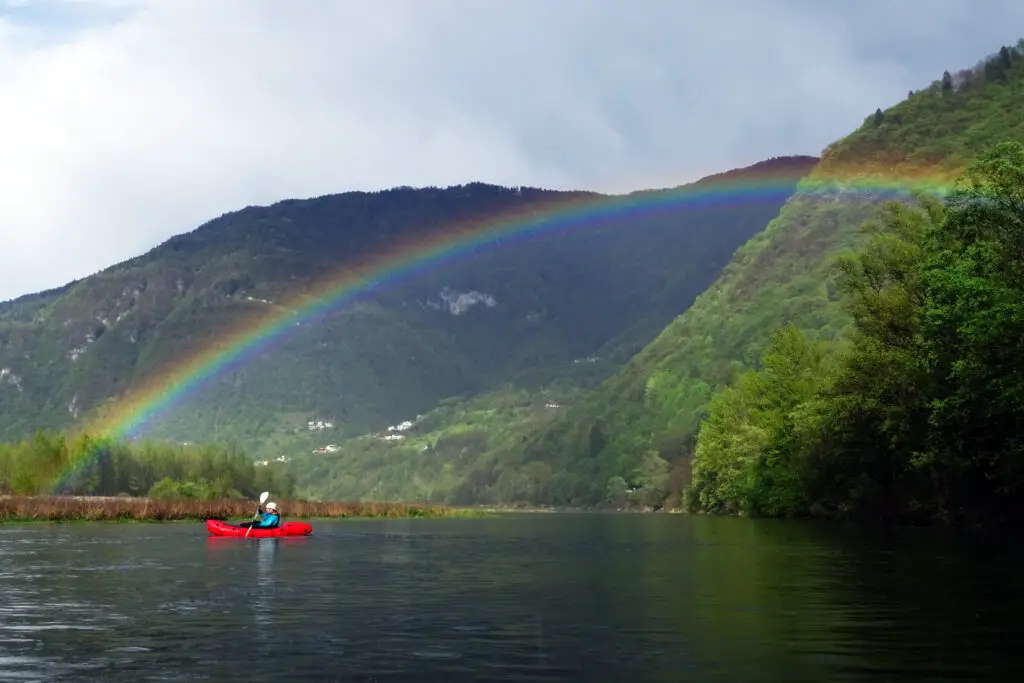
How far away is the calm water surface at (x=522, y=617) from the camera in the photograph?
72.1 feet

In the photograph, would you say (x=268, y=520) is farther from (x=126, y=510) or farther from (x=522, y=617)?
(x=522, y=617)

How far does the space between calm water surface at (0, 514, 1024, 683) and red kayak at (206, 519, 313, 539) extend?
23.2 metres

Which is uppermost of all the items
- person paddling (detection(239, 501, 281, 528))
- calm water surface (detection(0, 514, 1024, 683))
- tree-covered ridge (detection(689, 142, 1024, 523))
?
tree-covered ridge (detection(689, 142, 1024, 523))

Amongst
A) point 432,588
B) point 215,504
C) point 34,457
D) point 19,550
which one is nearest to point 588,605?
point 432,588

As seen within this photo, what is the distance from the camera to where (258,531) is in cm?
8281

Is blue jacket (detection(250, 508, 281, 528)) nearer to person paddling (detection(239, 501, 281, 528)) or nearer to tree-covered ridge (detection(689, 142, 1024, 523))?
person paddling (detection(239, 501, 281, 528))

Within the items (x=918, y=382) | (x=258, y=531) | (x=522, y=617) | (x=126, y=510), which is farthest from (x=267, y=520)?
(x=522, y=617)

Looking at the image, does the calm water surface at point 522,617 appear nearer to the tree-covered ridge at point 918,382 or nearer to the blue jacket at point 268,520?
the tree-covered ridge at point 918,382

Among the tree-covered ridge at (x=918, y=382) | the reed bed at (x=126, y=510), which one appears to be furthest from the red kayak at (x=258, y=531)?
the tree-covered ridge at (x=918, y=382)

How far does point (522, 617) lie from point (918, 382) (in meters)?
53.5

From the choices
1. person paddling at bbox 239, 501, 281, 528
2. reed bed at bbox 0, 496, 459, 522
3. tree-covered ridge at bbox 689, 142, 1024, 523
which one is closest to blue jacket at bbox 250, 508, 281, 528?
person paddling at bbox 239, 501, 281, 528

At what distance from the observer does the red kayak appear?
3223 inches

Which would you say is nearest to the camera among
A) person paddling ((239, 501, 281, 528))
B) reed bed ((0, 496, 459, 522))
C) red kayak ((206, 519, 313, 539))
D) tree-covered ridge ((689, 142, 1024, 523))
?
tree-covered ridge ((689, 142, 1024, 523))

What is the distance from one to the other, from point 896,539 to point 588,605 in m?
39.7
